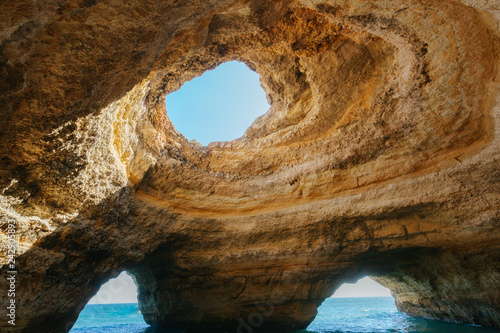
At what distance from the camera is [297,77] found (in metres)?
6.30

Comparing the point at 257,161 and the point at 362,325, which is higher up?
the point at 257,161

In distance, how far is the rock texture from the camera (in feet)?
10.6

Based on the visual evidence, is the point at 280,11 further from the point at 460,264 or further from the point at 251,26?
the point at 460,264

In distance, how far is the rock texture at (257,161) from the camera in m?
3.23

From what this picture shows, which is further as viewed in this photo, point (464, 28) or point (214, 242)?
point (214, 242)

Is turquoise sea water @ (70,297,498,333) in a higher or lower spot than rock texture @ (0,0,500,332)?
lower

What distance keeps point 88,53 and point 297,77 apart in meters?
4.62

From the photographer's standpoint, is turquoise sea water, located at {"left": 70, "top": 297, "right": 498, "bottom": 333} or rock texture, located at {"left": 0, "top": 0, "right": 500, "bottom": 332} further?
turquoise sea water, located at {"left": 70, "top": 297, "right": 498, "bottom": 333}

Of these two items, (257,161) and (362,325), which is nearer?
(257,161)

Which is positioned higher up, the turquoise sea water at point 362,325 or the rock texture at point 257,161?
the rock texture at point 257,161

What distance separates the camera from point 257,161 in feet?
22.1

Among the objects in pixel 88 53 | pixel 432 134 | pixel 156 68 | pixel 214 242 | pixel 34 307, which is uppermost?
pixel 156 68

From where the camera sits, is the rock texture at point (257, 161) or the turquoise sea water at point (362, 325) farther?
the turquoise sea water at point (362, 325)

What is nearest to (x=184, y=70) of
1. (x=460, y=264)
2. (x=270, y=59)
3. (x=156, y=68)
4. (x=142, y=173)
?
(x=156, y=68)
